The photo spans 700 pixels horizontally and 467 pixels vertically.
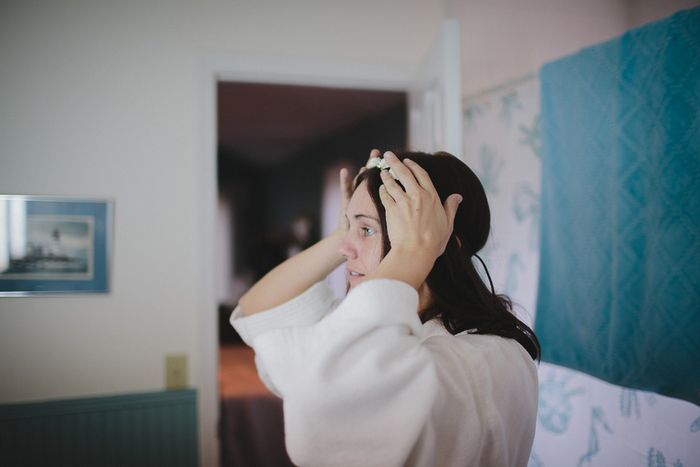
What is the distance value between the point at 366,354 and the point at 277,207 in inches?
237

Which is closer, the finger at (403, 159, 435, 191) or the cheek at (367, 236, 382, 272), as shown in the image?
the finger at (403, 159, 435, 191)

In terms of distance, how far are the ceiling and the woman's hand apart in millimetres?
2980

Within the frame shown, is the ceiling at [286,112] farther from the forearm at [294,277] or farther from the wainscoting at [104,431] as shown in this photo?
the forearm at [294,277]

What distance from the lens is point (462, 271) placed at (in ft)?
3.06

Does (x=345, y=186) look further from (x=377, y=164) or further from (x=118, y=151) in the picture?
(x=118, y=151)

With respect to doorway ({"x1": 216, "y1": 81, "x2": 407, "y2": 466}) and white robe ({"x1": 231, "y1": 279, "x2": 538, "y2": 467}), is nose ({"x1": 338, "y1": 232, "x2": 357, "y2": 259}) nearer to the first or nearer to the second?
white robe ({"x1": 231, "y1": 279, "x2": 538, "y2": 467})

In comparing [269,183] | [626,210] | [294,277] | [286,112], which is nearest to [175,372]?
[294,277]

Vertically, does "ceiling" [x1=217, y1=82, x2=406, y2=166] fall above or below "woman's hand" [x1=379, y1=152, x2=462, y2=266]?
above

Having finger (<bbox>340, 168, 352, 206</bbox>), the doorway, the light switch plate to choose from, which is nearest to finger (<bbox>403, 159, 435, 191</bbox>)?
finger (<bbox>340, 168, 352, 206</bbox>)

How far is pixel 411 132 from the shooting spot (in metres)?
1.92

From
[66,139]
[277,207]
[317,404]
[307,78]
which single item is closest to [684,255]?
[317,404]

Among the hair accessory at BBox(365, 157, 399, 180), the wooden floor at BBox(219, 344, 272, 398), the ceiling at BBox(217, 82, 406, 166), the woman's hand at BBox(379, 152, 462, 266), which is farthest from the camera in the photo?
the ceiling at BBox(217, 82, 406, 166)

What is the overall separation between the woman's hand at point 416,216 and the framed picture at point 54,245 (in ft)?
4.52

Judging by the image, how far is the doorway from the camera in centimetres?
275
